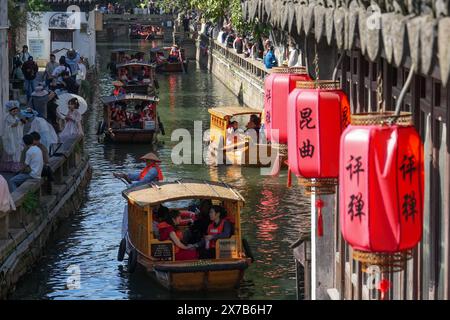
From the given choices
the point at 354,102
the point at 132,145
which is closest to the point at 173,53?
the point at 132,145

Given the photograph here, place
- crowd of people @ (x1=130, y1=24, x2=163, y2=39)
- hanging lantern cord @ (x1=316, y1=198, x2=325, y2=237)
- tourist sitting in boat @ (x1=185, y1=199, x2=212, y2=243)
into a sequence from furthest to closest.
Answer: crowd of people @ (x1=130, y1=24, x2=163, y2=39) < tourist sitting in boat @ (x1=185, y1=199, x2=212, y2=243) < hanging lantern cord @ (x1=316, y1=198, x2=325, y2=237)

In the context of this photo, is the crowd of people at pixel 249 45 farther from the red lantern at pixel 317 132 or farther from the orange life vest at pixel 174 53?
the red lantern at pixel 317 132

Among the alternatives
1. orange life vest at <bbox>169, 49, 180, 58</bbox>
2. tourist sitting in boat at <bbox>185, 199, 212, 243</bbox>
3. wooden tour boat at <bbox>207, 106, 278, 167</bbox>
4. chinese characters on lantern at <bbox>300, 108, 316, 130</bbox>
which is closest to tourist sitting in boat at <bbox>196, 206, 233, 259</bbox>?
tourist sitting in boat at <bbox>185, 199, 212, 243</bbox>

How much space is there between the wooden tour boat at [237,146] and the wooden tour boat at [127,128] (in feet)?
11.1

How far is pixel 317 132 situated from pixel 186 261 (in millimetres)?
8172

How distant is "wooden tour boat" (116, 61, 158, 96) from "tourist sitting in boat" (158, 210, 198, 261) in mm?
29951

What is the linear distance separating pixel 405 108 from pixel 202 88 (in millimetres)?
46927

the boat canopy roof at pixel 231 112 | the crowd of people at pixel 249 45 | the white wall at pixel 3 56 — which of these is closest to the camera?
the white wall at pixel 3 56

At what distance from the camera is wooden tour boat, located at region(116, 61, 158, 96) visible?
49219 millimetres

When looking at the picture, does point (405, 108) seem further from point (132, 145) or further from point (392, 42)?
point (132, 145)

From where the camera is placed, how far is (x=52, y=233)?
23.2 m

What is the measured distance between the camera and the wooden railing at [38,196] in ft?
61.9

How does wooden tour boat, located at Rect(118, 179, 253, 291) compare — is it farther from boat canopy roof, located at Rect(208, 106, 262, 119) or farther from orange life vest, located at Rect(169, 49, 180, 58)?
orange life vest, located at Rect(169, 49, 180, 58)

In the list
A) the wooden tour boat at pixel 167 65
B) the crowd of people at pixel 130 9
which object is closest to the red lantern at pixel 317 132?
the wooden tour boat at pixel 167 65
